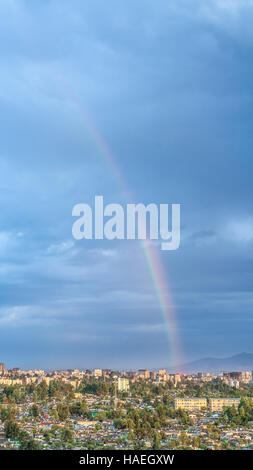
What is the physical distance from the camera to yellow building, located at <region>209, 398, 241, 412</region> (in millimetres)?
21842

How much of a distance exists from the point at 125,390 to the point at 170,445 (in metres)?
14.1

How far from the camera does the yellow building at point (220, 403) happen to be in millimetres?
21842

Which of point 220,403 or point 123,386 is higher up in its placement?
point 123,386

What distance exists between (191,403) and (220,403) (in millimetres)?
1107

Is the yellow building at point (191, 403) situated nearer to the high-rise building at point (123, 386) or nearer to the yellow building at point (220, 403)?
the yellow building at point (220, 403)

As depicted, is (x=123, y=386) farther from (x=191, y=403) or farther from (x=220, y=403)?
(x=220, y=403)

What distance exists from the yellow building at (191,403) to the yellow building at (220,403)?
31cm

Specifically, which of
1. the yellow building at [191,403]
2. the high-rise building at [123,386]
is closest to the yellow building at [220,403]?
the yellow building at [191,403]

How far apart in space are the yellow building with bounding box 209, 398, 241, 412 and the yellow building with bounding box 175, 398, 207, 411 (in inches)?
12.1

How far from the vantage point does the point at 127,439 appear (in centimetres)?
1501

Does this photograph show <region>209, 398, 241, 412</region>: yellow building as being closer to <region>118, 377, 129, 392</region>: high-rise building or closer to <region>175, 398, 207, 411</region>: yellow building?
<region>175, 398, 207, 411</region>: yellow building

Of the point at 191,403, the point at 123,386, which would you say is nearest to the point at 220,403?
the point at 191,403

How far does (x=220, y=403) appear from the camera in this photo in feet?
74.7
